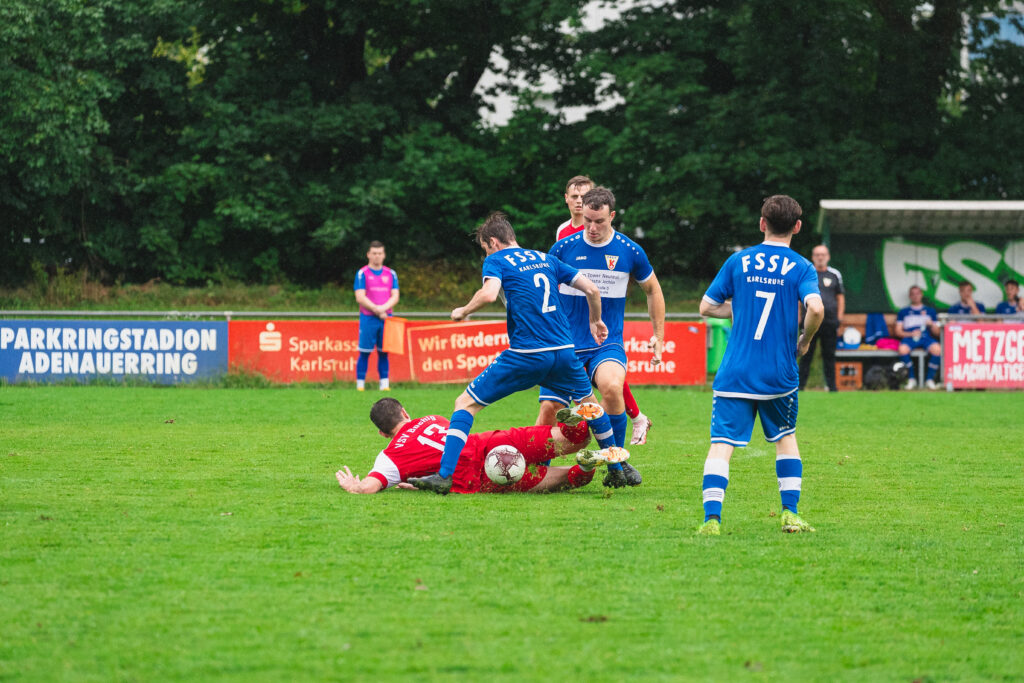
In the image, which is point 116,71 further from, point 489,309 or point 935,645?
point 935,645

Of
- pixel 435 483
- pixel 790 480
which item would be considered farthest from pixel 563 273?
pixel 790 480

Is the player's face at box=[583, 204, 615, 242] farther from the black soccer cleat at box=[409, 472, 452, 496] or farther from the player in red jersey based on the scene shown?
the black soccer cleat at box=[409, 472, 452, 496]

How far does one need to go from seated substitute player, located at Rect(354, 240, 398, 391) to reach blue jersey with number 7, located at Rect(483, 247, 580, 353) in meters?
9.88

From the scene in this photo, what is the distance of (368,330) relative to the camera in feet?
55.8

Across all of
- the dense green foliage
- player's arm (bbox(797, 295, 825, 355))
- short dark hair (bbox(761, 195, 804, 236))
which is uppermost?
the dense green foliage

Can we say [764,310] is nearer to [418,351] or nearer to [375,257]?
[375,257]

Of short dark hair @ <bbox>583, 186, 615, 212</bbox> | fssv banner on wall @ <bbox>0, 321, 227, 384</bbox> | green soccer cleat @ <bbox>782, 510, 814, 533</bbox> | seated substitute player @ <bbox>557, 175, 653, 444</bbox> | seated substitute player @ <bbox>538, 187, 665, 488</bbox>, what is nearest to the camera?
green soccer cleat @ <bbox>782, 510, 814, 533</bbox>

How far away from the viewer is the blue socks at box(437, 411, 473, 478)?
6.93m

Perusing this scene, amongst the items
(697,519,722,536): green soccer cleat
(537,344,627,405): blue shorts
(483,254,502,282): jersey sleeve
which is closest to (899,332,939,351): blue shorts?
(537,344,627,405): blue shorts

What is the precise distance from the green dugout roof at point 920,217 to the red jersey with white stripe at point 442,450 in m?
14.4

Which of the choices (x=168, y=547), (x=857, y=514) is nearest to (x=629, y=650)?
(x=168, y=547)

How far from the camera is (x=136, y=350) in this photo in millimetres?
17547

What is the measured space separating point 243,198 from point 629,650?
26.6 meters

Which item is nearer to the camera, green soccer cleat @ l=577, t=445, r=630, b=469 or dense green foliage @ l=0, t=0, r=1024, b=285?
green soccer cleat @ l=577, t=445, r=630, b=469
